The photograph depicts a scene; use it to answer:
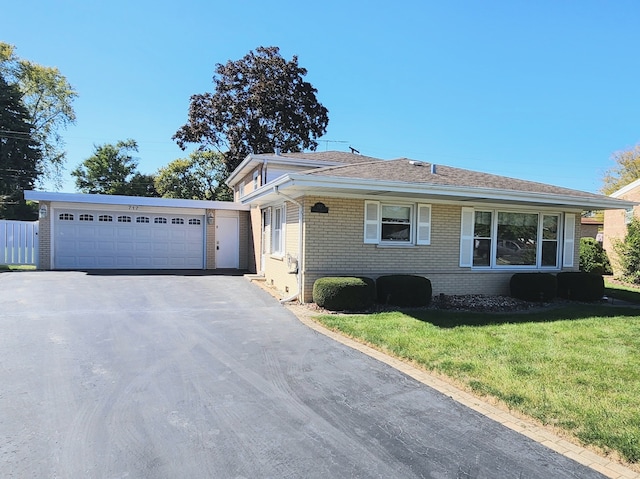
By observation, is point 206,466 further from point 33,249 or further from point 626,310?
point 33,249

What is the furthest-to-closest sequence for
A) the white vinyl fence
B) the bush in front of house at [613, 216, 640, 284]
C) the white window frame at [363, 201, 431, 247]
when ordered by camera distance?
1. the white vinyl fence
2. the bush in front of house at [613, 216, 640, 284]
3. the white window frame at [363, 201, 431, 247]

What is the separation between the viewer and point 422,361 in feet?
18.4

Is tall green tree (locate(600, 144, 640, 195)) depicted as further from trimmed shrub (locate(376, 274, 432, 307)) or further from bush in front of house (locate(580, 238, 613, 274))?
trimmed shrub (locate(376, 274, 432, 307))

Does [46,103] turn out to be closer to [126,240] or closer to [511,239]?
[126,240]

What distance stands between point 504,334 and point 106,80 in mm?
20388

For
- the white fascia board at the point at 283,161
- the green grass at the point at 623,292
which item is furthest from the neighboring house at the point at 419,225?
the white fascia board at the point at 283,161

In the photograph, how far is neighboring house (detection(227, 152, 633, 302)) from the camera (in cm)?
989

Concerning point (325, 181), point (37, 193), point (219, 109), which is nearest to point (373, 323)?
point (325, 181)

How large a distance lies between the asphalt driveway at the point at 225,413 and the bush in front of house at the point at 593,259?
15.6 m

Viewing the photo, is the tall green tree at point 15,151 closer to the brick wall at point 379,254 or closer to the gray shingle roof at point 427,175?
the brick wall at point 379,254

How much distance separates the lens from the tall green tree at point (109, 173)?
3778 cm

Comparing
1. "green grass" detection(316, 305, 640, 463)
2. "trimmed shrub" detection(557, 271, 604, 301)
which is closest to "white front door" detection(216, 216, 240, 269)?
"green grass" detection(316, 305, 640, 463)

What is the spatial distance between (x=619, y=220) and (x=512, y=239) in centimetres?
978

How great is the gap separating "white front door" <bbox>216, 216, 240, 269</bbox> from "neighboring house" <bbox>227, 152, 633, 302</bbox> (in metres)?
4.86
